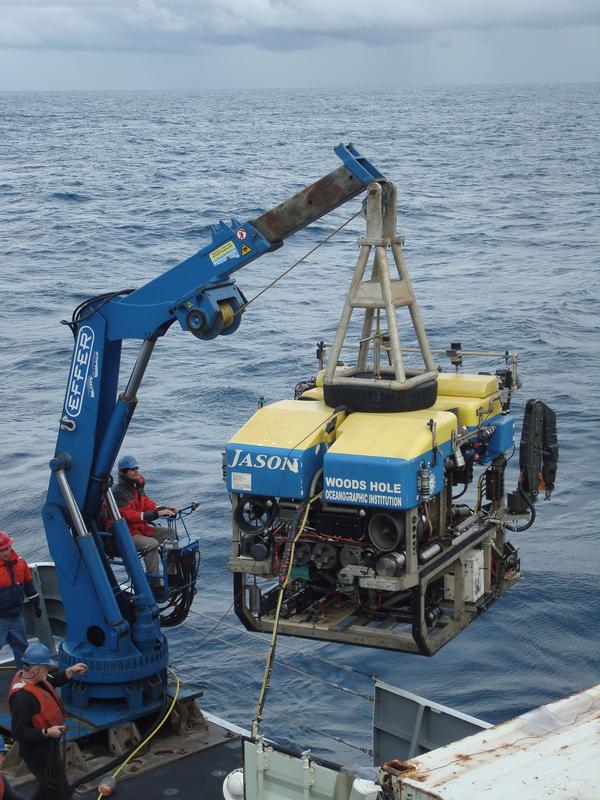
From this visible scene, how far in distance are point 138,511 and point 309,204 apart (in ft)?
13.1

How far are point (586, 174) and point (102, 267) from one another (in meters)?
41.0

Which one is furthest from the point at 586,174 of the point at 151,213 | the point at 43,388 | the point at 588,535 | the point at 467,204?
the point at 588,535

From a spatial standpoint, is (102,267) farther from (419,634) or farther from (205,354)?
(419,634)

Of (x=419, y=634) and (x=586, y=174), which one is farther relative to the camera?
(x=586, y=174)

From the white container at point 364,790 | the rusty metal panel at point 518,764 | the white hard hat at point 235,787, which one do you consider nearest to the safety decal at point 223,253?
the white hard hat at point 235,787

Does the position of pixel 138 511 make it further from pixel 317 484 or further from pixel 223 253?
pixel 223 253

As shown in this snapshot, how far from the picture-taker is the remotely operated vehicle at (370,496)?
11.0m

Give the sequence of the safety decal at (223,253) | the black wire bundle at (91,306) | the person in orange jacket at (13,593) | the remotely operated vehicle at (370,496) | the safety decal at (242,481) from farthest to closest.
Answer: the person in orange jacket at (13,593) < the black wire bundle at (91,306) < the safety decal at (223,253) < the safety decal at (242,481) < the remotely operated vehicle at (370,496)

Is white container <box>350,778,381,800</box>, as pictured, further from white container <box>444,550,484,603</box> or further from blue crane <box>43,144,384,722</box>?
blue crane <box>43,144,384,722</box>

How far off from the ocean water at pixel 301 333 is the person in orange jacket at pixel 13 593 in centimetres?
250

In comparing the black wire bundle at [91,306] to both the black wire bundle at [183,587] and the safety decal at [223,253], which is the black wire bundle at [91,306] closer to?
the safety decal at [223,253]

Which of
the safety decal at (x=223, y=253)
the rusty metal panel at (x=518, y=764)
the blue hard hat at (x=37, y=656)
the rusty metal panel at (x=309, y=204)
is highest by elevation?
the rusty metal panel at (x=309, y=204)

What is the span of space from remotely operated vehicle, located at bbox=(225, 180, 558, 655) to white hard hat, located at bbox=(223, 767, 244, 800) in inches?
56.3

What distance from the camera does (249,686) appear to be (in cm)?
1758
